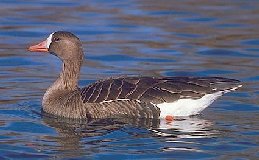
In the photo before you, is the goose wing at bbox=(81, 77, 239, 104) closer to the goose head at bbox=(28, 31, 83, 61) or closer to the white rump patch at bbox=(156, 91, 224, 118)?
A: the white rump patch at bbox=(156, 91, 224, 118)

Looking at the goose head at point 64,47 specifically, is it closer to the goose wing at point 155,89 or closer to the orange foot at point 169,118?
the goose wing at point 155,89

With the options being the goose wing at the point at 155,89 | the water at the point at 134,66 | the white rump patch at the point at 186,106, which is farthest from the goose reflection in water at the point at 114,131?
the goose wing at the point at 155,89

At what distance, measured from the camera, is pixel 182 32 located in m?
22.9

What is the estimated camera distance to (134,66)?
19203 mm

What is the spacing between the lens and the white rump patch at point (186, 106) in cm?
1498

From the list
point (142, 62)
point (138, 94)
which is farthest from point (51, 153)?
point (142, 62)

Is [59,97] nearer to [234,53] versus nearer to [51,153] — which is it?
[51,153]

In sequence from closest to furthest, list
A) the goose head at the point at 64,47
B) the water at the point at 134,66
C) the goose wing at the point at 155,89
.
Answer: the water at the point at 134,66 < the goose wing at the point at 155,89 < the goose head at the point at 64,47

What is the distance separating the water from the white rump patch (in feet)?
0.51

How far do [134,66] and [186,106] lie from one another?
4.23m

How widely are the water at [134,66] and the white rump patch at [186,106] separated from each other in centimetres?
15

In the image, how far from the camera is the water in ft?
43.8

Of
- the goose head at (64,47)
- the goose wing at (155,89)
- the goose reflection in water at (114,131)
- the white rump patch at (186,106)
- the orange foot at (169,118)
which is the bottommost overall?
the goose reflection in water at (114,131)

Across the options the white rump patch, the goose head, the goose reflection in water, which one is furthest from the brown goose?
the goose head
